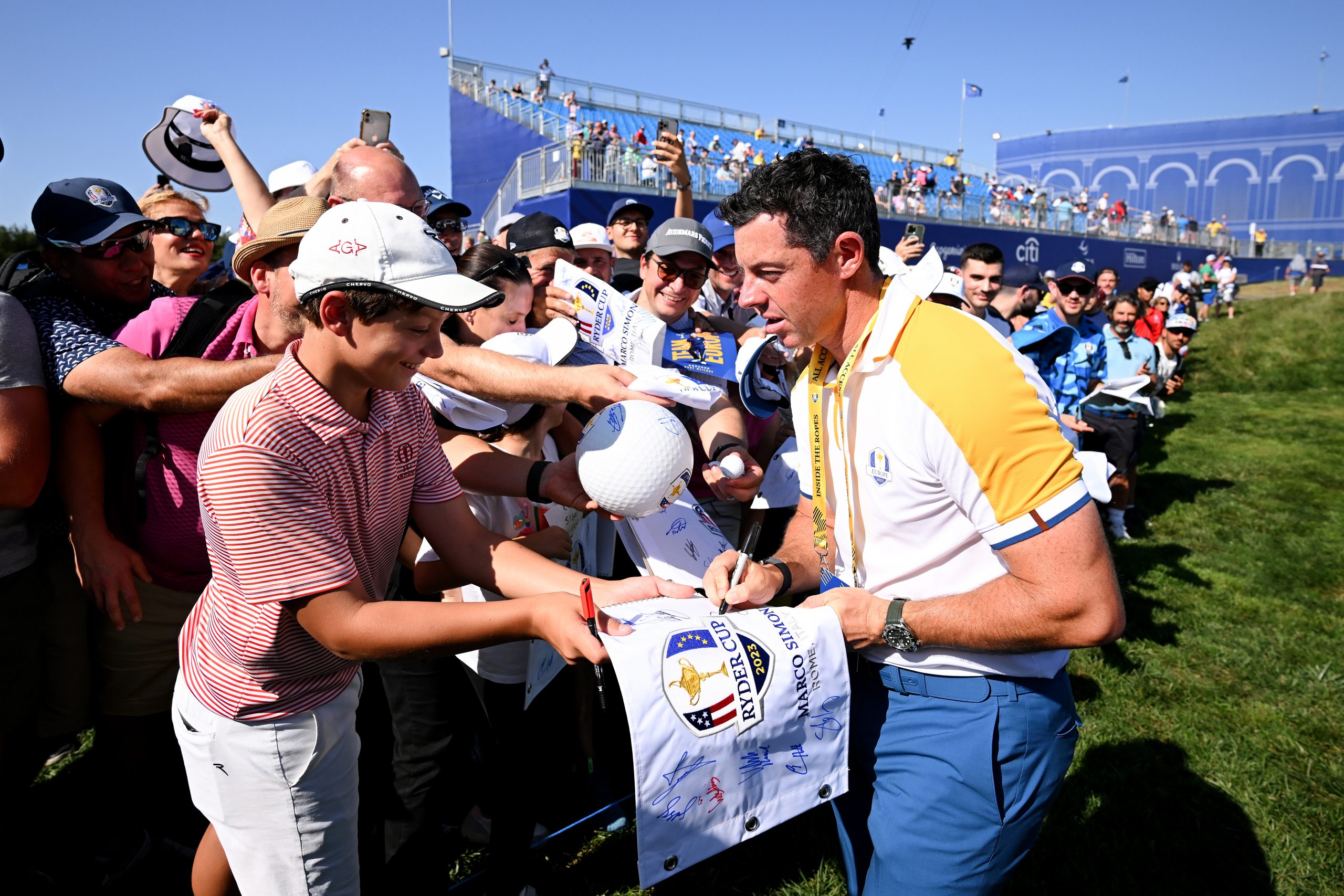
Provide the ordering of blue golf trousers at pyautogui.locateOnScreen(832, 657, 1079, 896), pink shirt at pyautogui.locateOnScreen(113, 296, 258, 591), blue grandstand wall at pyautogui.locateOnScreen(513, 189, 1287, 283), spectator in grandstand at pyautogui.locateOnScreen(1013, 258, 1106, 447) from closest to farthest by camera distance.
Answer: blue golf trousers at pyautogui.locateOnScreen(832, 657, 1079, 896) < pink shirt at pyautogui.locateOnScreen(113, 296, 258, 591) < spectator in grandstand at pyautogui.locateOnScreen(1013, 258, 1106, 447) < blue grandstand wall at pyautogui.locateOnScreen(513, 189, 1287, 283)

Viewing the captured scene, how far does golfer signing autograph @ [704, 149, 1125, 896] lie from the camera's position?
1816mm

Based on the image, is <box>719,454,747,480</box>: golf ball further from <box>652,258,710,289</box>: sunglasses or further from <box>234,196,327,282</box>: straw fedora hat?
<box>234,196,327,282</box>: straw fedora hat

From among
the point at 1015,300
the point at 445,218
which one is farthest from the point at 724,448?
the point at 1015,300

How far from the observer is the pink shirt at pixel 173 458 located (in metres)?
2.78

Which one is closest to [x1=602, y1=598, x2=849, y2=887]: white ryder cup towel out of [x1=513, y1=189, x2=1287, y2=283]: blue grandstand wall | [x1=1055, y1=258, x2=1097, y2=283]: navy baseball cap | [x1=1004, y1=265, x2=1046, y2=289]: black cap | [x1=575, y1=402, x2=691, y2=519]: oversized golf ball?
[x1=575, y1=402, x2=691, y2=519]: oversized golf ball

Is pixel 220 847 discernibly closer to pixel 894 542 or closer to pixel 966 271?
pixel 894 542

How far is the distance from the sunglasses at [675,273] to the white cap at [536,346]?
86cm

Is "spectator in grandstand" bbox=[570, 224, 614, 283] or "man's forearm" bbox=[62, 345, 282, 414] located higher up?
"spectator in grandstand" bbox=[570, 224, 614, 283]

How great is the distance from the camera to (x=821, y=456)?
2.38 m

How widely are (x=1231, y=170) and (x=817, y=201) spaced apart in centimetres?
6348

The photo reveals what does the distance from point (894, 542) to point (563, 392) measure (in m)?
1.22
